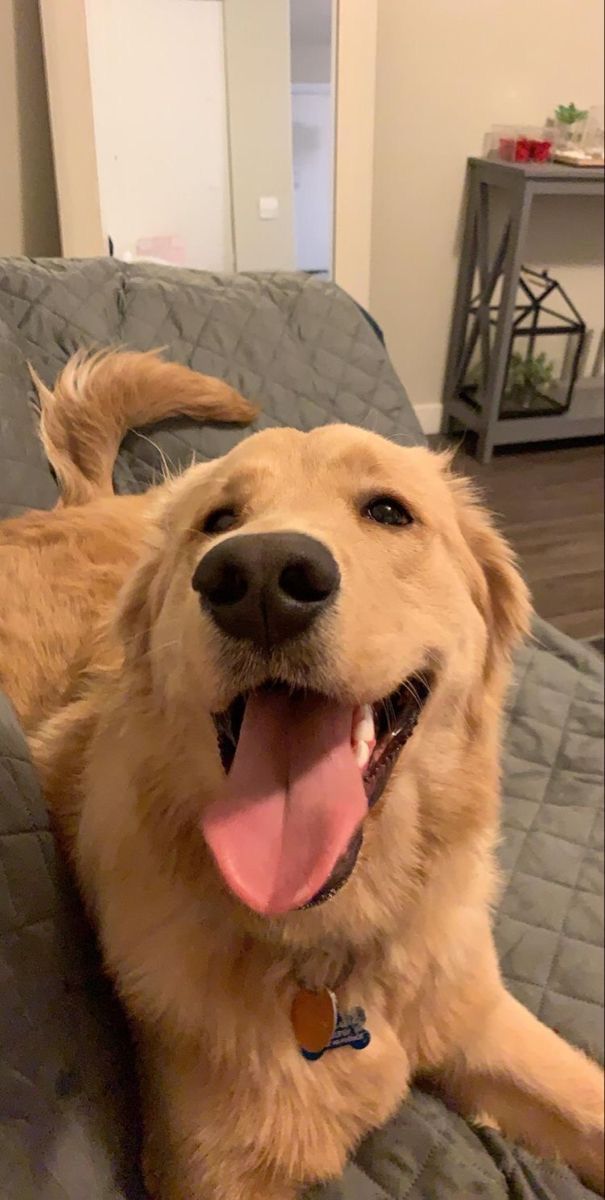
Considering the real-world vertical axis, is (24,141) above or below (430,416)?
above

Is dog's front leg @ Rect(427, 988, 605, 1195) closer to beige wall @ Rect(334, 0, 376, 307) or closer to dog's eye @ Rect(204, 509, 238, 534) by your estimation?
dog's eye @ Rect(204, 509, 238, 534)

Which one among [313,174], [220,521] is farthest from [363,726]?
[313,174]

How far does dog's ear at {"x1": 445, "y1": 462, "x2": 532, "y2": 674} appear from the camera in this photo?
97 centimetres

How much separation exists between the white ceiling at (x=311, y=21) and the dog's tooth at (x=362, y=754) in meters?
2.05

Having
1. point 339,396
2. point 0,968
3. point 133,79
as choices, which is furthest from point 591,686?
point 133,79

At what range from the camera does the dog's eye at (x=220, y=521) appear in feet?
2.80

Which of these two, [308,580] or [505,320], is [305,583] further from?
[505,320]

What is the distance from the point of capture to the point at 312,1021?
0.84 m

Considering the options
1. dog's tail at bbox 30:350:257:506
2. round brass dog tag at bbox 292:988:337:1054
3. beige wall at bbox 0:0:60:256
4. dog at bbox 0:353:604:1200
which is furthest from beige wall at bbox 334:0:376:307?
round brass dog tag at bbox 292:988:337:1054

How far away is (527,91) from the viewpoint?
2961 mm

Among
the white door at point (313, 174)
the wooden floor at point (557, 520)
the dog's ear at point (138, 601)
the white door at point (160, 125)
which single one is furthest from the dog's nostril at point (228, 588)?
the white door at point (313, 174)

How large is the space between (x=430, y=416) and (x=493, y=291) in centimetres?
52

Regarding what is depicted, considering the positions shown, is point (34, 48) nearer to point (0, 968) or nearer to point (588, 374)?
point (0, 968)

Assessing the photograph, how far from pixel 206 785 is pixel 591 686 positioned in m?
1.06
